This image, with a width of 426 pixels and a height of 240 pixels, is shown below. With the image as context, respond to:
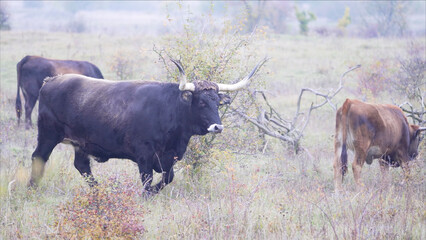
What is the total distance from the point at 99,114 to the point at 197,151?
1490mm

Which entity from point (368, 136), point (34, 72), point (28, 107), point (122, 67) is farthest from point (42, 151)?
point (122, 67)

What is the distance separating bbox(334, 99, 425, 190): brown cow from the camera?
7285 mm

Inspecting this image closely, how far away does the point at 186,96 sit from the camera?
6.40 m

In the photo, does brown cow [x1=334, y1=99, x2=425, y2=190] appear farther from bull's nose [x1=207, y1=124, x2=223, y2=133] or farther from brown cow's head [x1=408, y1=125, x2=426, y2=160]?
bull's nose [x1=207, y1=124, x2=223, y2=133]

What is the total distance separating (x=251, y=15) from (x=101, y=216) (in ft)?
96.2

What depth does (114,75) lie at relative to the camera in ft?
57.5

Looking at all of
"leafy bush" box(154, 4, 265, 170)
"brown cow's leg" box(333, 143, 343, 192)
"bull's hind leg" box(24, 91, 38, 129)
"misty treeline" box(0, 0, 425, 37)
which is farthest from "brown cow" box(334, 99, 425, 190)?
"bull's hind leg" box(24, 91, 38, 129)

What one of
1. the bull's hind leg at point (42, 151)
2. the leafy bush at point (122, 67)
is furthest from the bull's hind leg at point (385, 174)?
the leafy bush at point (122, 67)

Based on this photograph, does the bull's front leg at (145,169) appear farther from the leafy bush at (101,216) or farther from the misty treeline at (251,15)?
the misty treeline at (251,15)

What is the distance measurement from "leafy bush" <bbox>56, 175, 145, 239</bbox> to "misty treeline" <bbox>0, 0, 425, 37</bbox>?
3.83m

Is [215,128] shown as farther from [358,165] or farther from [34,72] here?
[34,72]

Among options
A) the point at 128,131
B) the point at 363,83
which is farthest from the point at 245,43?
the point at 363,83

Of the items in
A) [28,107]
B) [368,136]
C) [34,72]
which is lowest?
[28,107]

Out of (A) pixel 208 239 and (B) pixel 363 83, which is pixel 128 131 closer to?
(A) pixel 208 239
